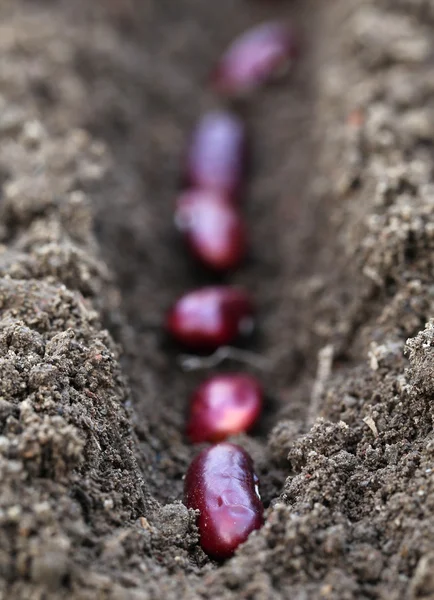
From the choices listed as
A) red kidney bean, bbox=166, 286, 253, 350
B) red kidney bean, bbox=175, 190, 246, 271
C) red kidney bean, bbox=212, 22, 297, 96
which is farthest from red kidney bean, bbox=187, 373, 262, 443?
red kidney bean, bbox=212, 22, 297, 96

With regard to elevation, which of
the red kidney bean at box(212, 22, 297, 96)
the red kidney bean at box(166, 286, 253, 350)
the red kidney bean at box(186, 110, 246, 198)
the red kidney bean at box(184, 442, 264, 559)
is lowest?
the red kidney bean at box(184, 442, 264, 559)

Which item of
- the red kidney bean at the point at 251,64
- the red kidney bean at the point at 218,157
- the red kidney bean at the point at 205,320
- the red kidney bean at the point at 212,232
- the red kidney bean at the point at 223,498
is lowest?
the red kidney bean at the point at 223,498

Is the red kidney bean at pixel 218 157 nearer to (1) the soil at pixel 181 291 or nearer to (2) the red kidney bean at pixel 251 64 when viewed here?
(1) the soil at pixel 181 291

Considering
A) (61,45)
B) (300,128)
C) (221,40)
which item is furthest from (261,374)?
(221,40)

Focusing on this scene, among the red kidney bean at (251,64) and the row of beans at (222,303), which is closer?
the row of beans at (222,303)

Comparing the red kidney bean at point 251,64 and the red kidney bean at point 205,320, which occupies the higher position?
the red kidney bean at point 251,64

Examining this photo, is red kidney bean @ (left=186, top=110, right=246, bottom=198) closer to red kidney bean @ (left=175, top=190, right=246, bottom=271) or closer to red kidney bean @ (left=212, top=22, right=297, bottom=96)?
red kidney bean @ (left=175, top=190, right=246, bottom=271)

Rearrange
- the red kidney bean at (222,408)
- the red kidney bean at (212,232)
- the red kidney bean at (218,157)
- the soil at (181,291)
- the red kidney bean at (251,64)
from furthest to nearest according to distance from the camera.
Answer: the red kidney bean at (251,64), the red kidney bean at (218,157), the red kidney bean at (212,232), the red kidney bean at (222,408), the soil at (181,291)

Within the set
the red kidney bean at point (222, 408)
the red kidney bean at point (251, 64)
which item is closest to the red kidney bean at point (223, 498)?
the red kidney bean at point (222, 408)
